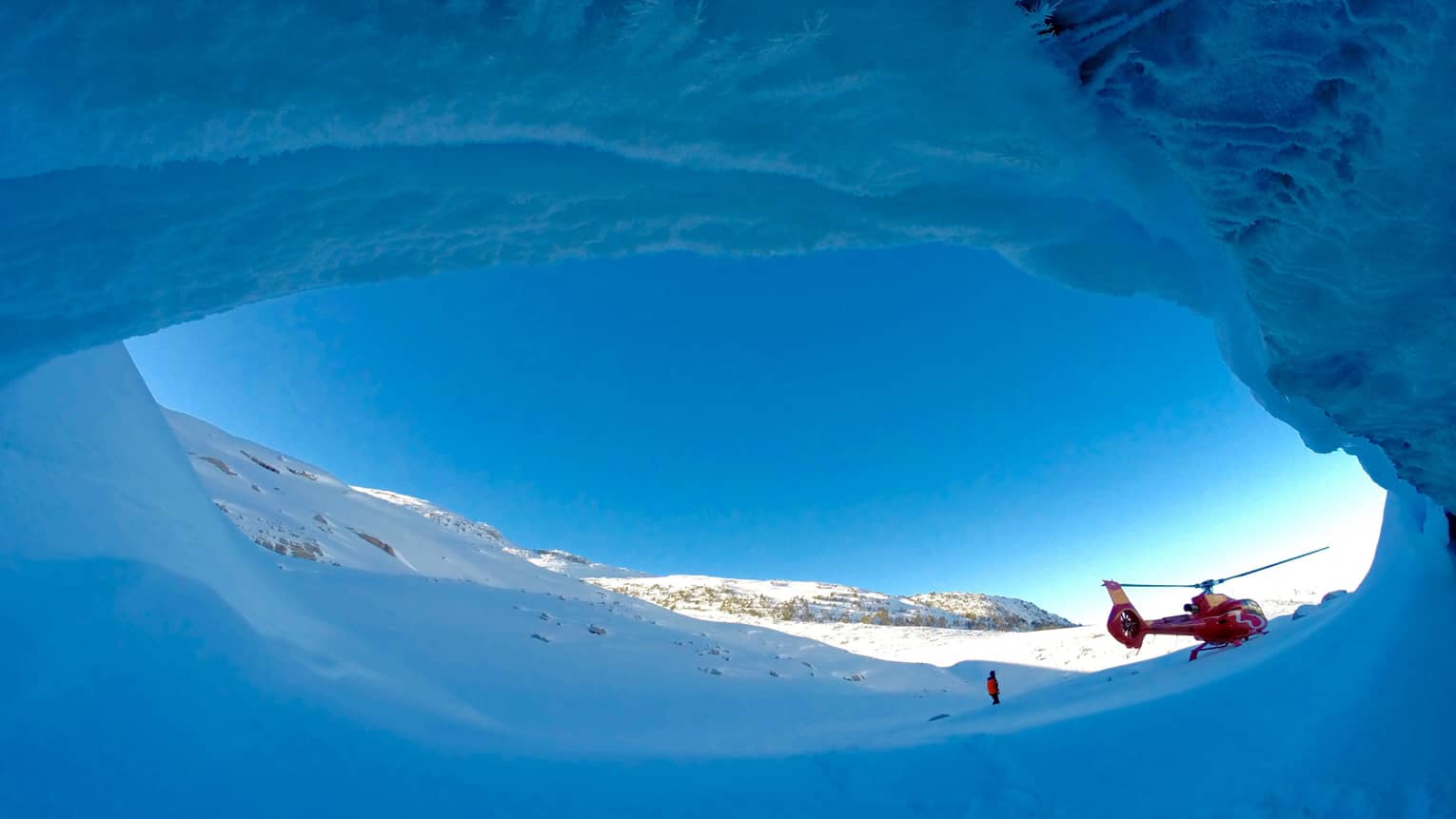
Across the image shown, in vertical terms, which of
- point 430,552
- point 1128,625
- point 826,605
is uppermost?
point 430,552

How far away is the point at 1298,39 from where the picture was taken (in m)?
2.84

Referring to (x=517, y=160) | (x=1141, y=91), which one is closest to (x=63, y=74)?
(x=517, y=160)

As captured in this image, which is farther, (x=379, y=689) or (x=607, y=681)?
(x=607, y=681)

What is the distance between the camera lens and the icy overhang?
2787 mm

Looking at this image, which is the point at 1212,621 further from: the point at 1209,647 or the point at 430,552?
the point at 430,552

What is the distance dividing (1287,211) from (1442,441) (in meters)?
2.65

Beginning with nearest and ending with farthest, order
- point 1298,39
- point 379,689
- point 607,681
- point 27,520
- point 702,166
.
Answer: point 1298,39
point 702,166
point 27,520
point 379,689
point 607,681

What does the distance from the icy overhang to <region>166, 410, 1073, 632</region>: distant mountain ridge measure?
9.58 metres

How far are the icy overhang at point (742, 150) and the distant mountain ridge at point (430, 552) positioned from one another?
9.58 metres

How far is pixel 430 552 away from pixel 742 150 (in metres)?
19.7

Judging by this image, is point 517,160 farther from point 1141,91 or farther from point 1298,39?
point 1298,39

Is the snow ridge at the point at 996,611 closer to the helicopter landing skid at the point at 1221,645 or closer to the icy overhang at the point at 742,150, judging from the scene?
the helicopter landing skid at the point at 1221,645

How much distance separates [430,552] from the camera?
19969 mm

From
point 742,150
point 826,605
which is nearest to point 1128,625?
point 826,605
